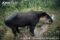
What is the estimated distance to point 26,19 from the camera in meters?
3.42

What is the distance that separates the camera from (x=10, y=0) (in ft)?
12.0

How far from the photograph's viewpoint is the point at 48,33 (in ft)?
11.3

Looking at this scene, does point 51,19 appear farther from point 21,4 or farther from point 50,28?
point 21,4

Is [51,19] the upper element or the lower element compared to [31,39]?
upper

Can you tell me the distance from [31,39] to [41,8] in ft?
1.39

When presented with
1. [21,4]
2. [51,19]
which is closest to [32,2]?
[21,4]

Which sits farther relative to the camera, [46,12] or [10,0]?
[10,0]

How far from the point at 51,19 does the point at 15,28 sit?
18.4 inches

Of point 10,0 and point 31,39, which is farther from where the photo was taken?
point 10,0

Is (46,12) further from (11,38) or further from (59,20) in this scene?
(11,38)

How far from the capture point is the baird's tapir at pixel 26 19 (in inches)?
→ 133

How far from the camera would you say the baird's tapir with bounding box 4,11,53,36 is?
3367 mm

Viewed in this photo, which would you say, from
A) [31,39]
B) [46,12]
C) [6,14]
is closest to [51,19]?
[46,12]

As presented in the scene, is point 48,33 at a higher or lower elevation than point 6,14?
lower
